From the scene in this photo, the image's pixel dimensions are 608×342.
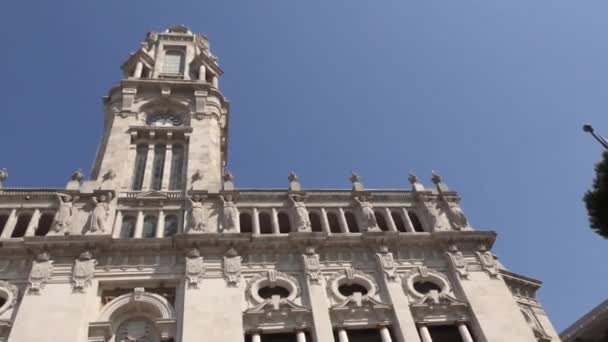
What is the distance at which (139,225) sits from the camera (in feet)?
103

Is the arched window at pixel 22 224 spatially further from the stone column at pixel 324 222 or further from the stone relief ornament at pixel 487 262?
the stone relief ornament at pixel 487 262

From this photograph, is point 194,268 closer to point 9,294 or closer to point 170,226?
point 170,226

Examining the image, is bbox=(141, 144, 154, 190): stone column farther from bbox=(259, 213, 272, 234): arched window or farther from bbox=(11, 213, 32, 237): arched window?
bbox=(259, 213, 272, 234): arched window

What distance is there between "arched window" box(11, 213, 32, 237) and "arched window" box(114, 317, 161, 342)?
900cm

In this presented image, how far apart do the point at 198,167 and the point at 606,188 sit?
88.7ft

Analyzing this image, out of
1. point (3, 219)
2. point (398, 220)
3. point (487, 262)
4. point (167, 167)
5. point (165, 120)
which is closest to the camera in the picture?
point (3, 219)

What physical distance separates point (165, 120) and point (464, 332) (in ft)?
89.7

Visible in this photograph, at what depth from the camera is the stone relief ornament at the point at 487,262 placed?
31.4 meters

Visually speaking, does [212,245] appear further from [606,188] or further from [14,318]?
[606,188]

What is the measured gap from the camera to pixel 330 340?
86.4 feet

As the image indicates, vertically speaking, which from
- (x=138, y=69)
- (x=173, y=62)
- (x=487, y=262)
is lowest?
(x=487, y=262)

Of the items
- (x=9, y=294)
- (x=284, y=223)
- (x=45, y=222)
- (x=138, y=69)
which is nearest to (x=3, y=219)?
(x=45, y=222)

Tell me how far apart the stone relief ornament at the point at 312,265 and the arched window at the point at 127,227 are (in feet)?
33.6

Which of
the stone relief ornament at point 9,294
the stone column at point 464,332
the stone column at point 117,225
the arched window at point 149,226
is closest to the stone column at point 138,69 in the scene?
the stone column at point 117,225
